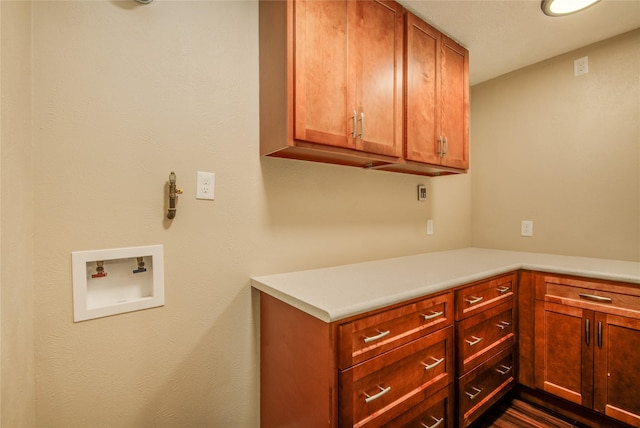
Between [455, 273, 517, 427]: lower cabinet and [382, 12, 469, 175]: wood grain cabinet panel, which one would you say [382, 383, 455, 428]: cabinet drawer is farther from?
[382, 12, 469, 175]: wood grain cabinet panel

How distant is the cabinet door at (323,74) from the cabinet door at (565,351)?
4.92 feet

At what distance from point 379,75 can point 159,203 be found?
1162 millimetres

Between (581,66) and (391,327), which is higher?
(581,66)

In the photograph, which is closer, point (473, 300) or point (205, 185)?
point (205, 185)

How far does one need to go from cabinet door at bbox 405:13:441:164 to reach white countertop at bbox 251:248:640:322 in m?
0.63

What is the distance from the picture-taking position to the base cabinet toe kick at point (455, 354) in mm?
999

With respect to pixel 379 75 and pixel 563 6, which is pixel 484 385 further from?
pixel 563 6

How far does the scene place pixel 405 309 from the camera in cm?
114

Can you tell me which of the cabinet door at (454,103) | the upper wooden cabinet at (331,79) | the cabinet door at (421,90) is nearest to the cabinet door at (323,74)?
the upper wooden cabinet at (331,79)

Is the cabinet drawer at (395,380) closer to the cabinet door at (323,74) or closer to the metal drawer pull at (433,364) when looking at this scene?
the metal drawer pull at (433,364)

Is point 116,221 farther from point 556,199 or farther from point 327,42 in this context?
point 556,199

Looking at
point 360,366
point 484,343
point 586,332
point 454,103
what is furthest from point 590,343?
point 454,103

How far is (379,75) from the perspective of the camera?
1.44m

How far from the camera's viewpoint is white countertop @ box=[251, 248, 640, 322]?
1.04 metres
